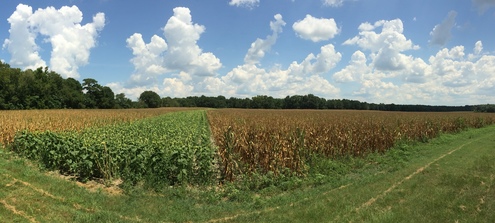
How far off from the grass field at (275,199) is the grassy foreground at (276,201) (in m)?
0.02

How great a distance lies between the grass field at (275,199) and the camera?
7141mm

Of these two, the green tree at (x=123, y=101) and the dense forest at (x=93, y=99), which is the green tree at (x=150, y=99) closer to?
the dense forest at (x=93, y=99)

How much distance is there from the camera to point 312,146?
14.4 meters

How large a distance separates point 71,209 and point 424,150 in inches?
693

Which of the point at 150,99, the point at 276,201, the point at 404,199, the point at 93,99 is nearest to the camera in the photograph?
the point at 404,199

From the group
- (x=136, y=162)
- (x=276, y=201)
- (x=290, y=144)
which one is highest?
(x=290, y=144)

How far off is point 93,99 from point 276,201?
90.9m

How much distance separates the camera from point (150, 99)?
402 ft

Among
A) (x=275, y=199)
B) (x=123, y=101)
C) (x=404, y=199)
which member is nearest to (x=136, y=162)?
(x=275, y=199)

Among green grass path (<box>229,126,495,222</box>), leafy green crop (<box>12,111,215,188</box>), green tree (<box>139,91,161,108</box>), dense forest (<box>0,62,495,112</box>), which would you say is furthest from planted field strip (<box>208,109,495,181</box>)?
green tree (<box>139,91,161,108</box>)

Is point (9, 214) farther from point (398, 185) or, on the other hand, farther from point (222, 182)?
point (398, 185)

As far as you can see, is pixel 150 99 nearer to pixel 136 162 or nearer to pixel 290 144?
pixel 290 144

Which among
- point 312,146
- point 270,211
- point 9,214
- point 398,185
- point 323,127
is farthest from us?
point 323,127

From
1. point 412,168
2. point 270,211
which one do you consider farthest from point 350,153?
point 270,211
